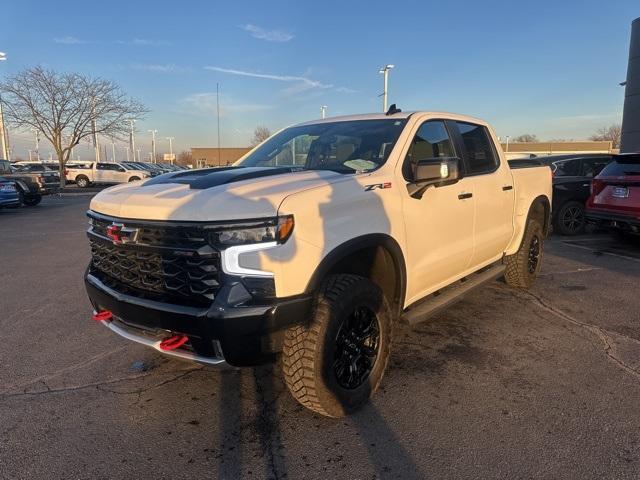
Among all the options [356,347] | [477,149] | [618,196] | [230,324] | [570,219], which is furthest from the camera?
[570,219]

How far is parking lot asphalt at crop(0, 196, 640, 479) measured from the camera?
2.60 metres

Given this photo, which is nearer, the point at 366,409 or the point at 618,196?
the point at 366,409

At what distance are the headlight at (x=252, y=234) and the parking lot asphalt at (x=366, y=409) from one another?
1.21 metres

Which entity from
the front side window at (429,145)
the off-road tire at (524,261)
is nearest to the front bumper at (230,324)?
the front side window at (429,145)

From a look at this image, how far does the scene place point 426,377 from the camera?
3.58 metres

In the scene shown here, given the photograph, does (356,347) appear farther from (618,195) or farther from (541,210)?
(618,195)

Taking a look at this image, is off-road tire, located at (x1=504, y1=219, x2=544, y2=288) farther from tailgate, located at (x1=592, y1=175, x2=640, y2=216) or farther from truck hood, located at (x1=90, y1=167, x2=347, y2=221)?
truck hood, located at (x1=90, y1=167, x2=347, y2=221)

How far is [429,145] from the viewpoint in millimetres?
3953

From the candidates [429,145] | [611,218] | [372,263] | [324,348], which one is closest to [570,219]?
[611,218]

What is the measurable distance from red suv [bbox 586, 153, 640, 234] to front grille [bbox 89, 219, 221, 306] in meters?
7.57

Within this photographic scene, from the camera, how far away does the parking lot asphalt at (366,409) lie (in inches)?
102

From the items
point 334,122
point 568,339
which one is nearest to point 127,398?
point 334,122

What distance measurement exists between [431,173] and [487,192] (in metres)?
1.44

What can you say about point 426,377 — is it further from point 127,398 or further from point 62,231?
point 62,231
